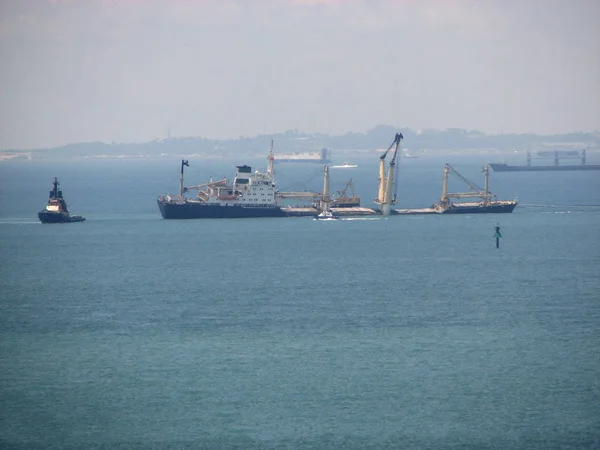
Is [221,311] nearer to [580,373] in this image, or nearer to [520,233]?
[580,373]

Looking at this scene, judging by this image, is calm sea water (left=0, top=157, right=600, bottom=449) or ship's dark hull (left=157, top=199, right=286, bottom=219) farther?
ship's dark hull (left=157, top=199, right=286, bottom=219)

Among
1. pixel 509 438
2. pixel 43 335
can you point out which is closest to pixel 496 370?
pixel 509 438

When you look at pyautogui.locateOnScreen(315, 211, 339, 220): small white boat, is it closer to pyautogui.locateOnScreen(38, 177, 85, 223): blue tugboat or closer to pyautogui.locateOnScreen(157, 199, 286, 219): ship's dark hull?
pyautogui.locateOnScreen(157, 199, 286, 219): ship's dark hull

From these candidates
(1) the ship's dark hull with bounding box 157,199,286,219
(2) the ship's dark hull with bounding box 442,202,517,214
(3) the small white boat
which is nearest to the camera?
(1) the ship's dark hull with bounding box 157,199,286,219

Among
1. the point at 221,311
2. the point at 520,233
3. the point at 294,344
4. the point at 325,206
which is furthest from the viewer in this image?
the point at 325,206

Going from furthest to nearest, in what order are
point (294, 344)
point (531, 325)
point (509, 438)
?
point (531, 325) → point (294, 344) → point (509, 438)

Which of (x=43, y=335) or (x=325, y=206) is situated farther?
(x=325, y=206)

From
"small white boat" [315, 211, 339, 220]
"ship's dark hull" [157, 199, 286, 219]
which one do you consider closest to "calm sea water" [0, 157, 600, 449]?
"ship's dark hull" [157, 199, 286, 219]
